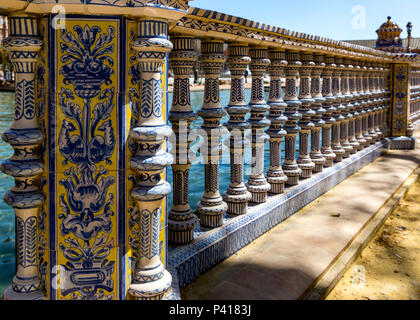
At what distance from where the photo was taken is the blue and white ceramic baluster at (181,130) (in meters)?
2.86

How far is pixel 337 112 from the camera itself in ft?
19.5

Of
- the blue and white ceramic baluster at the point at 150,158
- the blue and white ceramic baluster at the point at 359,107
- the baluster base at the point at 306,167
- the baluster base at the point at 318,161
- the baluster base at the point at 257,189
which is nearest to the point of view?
the blue and white ceramic baluster at the point at 150,158

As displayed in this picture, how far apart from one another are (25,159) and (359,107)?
609cm

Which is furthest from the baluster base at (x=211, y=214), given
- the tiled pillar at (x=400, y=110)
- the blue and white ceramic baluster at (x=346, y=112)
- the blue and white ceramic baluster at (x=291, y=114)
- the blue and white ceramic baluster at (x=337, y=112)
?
the tiled pillar at (x=400, y=110)

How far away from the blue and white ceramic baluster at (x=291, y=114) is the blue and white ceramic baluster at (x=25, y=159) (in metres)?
2.95

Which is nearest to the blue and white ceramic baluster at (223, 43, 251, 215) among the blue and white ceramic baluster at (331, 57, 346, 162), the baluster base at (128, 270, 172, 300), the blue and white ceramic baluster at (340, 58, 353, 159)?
the baluster base at (128, 270, 172, 300)

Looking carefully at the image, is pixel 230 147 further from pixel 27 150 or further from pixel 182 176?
pixel 27 150

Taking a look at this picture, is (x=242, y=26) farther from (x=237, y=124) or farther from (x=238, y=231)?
(x=238, y=231)

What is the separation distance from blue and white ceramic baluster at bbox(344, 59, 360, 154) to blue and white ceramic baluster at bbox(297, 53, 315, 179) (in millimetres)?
1526

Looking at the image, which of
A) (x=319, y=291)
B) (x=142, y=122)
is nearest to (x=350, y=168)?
(x=319, y=291)

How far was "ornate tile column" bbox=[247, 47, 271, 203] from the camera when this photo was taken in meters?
3.75

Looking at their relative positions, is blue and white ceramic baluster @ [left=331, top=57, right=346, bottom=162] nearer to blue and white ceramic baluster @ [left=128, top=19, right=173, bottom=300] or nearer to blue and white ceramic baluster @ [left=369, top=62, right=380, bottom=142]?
blue and white ceramic baluster @ [left=369, top=62, right=380, bottom=142]

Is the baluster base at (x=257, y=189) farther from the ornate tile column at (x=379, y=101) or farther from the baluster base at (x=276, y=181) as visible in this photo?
the ornate tile column at (x=379, y=101)

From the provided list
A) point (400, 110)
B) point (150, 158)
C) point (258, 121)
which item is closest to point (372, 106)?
point (400, 110)
